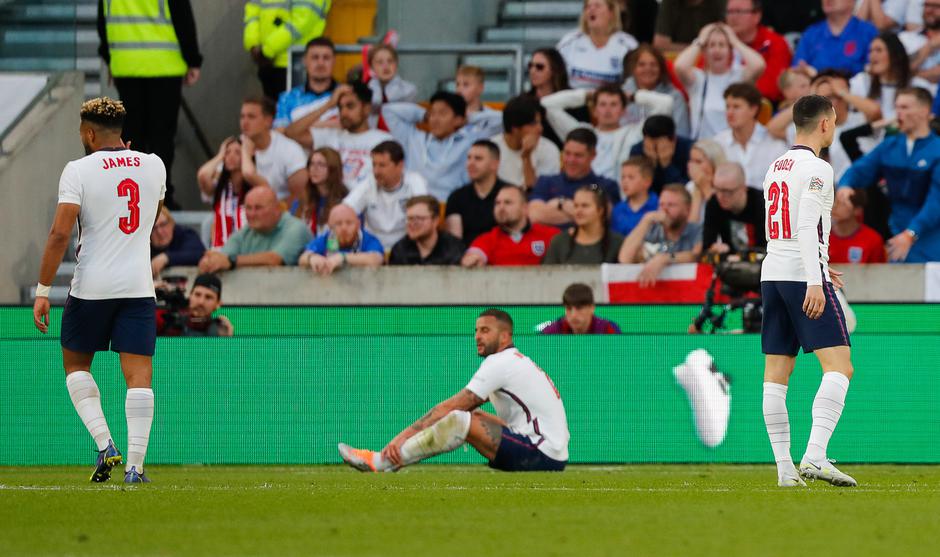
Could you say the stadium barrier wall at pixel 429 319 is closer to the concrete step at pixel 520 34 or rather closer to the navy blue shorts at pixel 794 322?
the navy blue shorts at pixel 794 322

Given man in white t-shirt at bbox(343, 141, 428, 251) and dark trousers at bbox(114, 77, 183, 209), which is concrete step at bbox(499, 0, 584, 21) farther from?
dark trousers at bbox(114, 77, 183, 209)

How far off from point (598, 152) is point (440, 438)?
572 centimetres

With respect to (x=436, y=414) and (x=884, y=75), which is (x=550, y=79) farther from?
(x=436, y=414)

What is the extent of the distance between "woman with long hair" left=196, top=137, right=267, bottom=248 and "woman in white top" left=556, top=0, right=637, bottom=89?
11.1 feet

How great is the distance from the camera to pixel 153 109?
54.6 ft

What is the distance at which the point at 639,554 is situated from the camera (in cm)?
582

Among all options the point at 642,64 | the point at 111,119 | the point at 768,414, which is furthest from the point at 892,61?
the point at 111,119

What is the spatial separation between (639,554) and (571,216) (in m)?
9.19

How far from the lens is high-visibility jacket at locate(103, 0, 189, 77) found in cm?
1664

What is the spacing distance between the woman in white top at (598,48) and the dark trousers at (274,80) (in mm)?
3271

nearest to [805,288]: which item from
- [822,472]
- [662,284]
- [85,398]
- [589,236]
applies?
[822,472]

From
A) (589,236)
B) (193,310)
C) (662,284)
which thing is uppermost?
(589,236)

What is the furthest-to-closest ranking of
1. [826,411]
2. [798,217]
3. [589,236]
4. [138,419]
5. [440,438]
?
[589,236]
[440,438]
[138,419]
[826,411]
[798,217]

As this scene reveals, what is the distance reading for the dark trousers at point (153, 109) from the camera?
16594 mm
